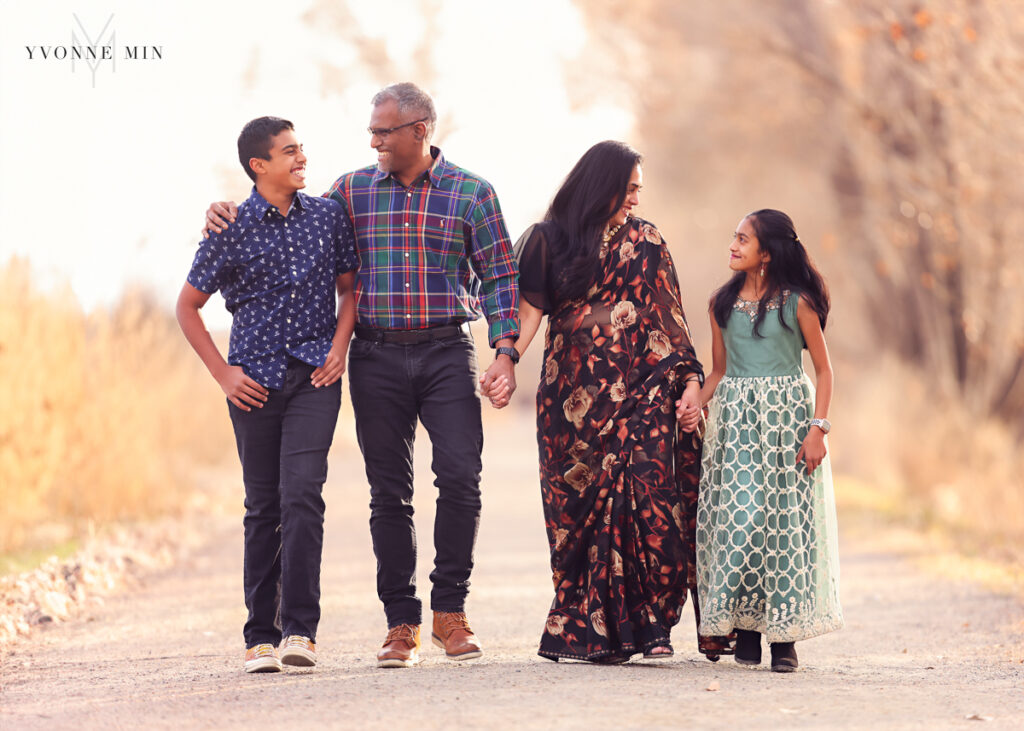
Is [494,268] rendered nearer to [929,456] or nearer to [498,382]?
[498,382]

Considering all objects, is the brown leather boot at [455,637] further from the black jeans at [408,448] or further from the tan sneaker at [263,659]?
the tan sneaker at [263,659]

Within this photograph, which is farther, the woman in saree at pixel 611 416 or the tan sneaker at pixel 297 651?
the woman in saree at pixel 611 416

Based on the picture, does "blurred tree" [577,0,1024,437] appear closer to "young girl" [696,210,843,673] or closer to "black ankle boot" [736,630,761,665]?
"young girl" [696,210,843,673]

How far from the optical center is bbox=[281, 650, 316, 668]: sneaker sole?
5.09 m

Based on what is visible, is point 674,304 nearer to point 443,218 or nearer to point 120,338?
point 443,218

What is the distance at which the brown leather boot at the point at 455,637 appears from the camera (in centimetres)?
536

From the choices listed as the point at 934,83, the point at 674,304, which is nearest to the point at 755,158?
the point at 934,83

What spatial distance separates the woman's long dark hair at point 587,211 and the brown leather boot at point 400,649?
139cm

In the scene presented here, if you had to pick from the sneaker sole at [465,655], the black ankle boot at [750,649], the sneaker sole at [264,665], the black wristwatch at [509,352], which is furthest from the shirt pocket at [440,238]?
the black ankle boot at [750,649]

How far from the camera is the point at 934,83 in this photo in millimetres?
10539

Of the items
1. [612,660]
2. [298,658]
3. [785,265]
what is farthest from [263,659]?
[785,265]

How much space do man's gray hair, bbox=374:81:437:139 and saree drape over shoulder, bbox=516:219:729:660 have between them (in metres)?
0.64

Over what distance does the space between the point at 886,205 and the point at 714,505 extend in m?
9.34

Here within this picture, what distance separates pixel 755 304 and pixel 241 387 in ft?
6.39
